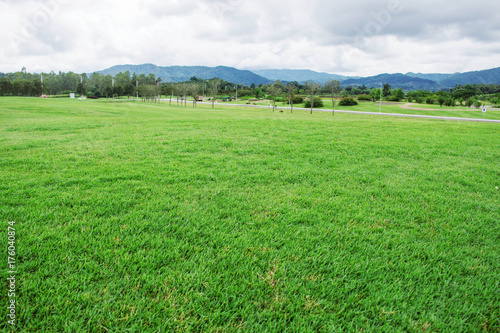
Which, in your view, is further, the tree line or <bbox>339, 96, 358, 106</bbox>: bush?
<bbox>339, 96, 358, 106</bbox>: bush

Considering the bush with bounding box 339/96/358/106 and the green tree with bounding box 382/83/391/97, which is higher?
the green tree with bounding box 382/83/391/97

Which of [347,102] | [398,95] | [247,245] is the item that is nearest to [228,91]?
[347,102]

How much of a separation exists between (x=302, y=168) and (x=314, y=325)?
3648mm

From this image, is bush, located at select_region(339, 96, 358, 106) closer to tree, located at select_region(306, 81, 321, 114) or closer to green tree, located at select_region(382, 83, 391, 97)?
tree, located at select_region(306, 81, 321, 114)

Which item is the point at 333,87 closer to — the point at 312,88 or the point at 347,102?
the point at 312,88

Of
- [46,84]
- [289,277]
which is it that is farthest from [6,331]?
[46,84]

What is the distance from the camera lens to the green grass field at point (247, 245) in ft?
6.24

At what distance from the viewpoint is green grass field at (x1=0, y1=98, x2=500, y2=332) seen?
6.24 feet

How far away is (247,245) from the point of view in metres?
2.64

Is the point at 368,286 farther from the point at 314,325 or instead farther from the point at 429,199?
the point at 429,199

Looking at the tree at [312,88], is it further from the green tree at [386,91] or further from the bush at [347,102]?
the green tree at [386,91]

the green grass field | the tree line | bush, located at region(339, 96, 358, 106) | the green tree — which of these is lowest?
the green grass field

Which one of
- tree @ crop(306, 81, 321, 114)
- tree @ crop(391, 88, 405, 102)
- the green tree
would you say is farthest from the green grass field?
the green tree

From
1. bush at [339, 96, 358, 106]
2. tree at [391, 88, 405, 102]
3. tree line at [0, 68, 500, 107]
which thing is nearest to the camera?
tree line at [0, 68, 500, 107]
